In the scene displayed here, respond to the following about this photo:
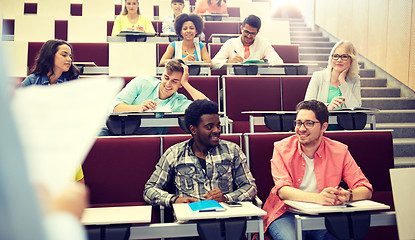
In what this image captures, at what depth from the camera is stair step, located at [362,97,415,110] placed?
2.74 metres

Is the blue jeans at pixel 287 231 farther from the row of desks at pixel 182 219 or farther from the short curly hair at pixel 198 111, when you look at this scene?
the short curly hair at pixel 198 111

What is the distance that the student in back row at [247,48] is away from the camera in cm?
242

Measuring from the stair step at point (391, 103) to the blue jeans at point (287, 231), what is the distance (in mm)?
1753

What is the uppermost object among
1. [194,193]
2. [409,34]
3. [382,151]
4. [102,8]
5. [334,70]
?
[102,8]

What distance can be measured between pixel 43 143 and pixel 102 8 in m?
3.71

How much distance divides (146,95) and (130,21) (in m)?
1.34

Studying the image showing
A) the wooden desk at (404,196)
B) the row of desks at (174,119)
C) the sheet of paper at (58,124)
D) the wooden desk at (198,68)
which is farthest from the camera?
the wooden desk at (198,68)

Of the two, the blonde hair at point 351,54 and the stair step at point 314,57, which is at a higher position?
the stair step at point 314,57

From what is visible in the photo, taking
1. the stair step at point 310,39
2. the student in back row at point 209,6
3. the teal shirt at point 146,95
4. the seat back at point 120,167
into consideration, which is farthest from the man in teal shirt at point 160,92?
the stair step at point 310,39

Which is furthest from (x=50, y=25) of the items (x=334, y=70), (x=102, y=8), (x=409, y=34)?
(x=409, y=34)

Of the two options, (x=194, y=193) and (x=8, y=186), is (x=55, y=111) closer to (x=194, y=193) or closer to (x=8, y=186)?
(x=8, y=186)

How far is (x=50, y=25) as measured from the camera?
286 centimetres

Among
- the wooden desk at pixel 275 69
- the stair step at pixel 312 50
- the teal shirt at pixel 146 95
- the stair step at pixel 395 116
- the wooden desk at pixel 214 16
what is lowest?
the stair step at pixel 395 116

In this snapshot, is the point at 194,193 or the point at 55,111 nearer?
the point at 55,111
